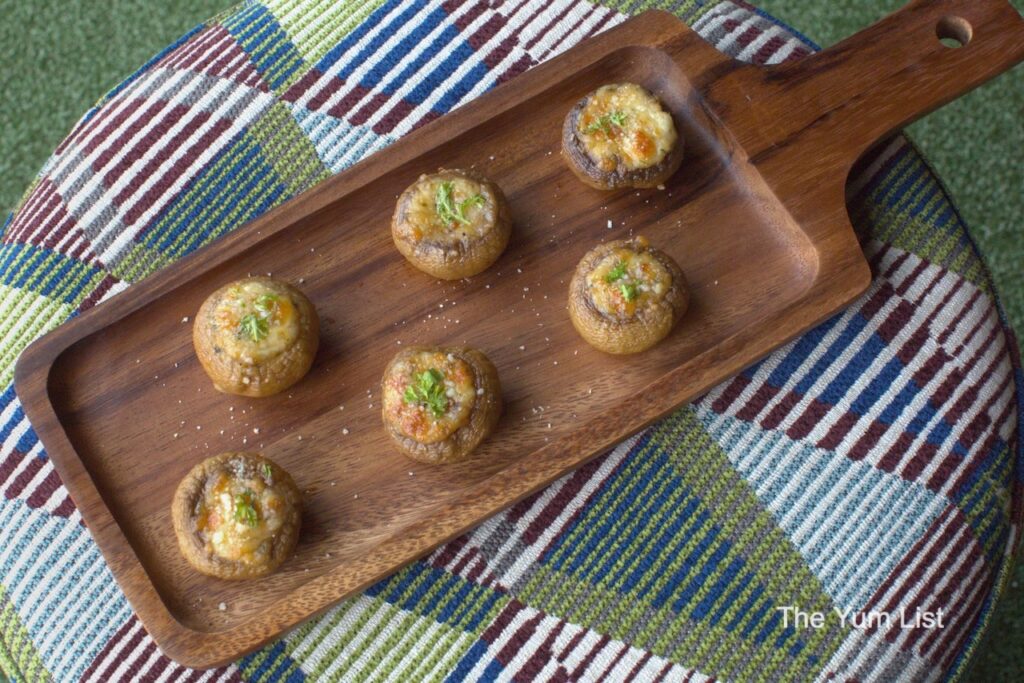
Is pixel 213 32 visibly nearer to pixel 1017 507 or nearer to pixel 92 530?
pixel 92 530

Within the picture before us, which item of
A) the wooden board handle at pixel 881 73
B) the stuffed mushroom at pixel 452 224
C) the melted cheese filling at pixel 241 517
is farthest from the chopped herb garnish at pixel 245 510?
the wooden board handle at pixel 881 73

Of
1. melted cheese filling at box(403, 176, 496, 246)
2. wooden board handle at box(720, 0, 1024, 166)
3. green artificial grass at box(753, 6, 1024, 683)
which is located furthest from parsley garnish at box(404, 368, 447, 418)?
green artificial grass at box(753, 6, 1024, 683)

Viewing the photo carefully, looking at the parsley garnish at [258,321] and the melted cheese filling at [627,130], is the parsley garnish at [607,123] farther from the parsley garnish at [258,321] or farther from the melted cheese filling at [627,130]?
the parsley garnish at [258,321]

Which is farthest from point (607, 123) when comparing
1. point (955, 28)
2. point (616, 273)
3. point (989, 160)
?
point (989, 160)

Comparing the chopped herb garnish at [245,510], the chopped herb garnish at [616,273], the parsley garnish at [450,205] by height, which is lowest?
the chopped herb garnish at [616,273]

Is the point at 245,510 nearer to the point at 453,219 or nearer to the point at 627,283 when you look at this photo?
the point at 453,219

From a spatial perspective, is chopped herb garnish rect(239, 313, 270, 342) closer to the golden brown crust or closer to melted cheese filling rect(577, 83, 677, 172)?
the golden brown crust
